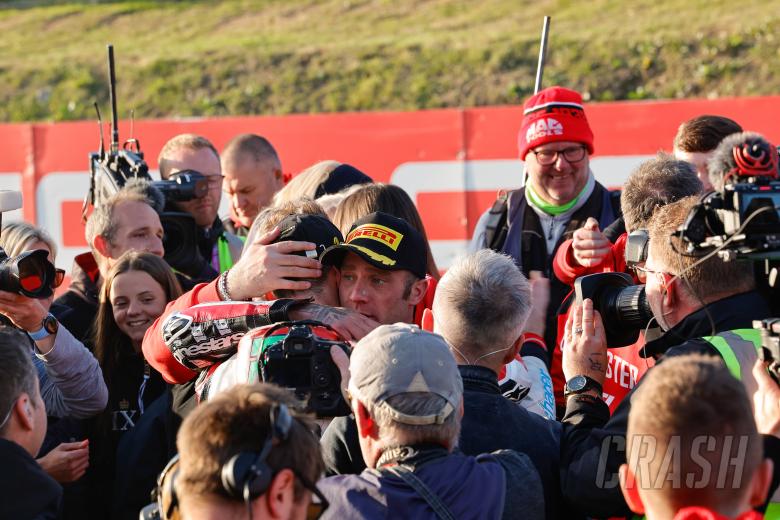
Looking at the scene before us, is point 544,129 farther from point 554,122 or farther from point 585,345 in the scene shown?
point 585,345

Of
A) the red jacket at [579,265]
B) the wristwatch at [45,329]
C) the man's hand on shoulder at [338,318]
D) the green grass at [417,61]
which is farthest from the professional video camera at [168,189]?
the green grass at [417,61]

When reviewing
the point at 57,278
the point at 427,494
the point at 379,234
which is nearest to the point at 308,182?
the point at 379,234

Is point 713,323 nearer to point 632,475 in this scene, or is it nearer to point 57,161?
point 632,475

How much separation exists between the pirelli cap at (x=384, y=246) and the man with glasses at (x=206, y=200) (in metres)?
2.04

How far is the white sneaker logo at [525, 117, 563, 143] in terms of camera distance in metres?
5.01

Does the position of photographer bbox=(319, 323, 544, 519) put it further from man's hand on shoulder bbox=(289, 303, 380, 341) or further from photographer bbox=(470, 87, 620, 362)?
photographer bbox=(470, 87, 620, 362)

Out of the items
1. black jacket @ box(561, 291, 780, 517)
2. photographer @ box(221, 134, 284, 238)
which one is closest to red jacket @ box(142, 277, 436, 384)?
black jacket @ box(561, 291, 780, 517)

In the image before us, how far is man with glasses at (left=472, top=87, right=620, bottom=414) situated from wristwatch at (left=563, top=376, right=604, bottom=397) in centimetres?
193

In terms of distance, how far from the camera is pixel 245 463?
211 cm

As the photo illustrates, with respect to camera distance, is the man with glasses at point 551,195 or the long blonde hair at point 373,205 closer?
the long blonde hair at point 373,205

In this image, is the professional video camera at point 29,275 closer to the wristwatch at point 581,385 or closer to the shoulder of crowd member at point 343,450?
the shoulder of crowd member at point 343,450

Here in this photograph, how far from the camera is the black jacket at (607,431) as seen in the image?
2703mm

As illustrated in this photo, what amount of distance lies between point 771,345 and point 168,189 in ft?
11.9

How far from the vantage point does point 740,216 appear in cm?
255
